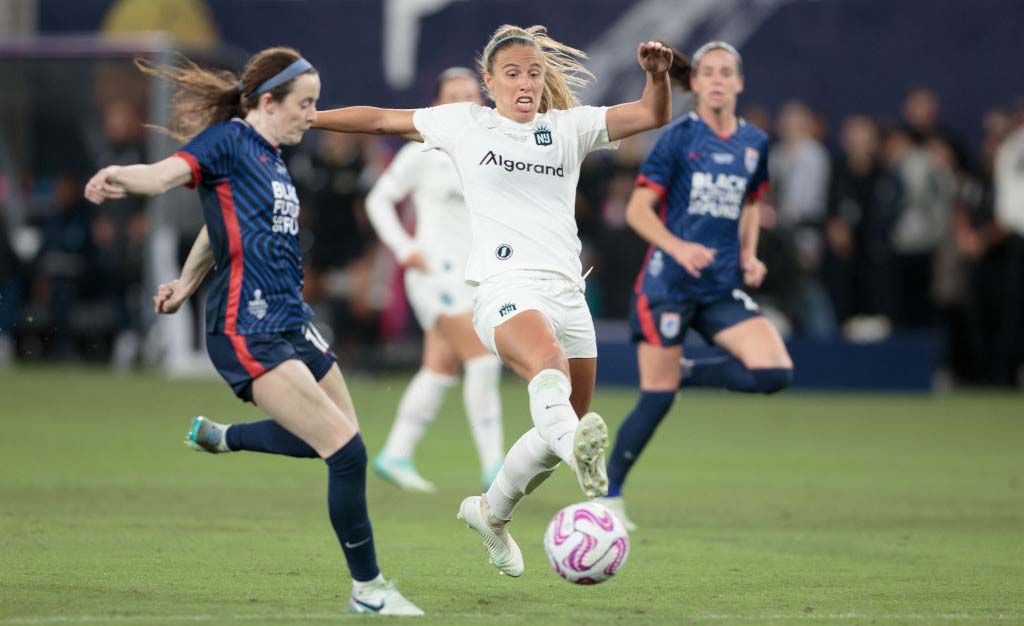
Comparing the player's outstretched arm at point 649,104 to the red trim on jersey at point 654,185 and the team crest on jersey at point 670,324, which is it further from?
→ the team crest on jersey at point 670,324

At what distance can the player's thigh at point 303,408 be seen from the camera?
6695 millimetres

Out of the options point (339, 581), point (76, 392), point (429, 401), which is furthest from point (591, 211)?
point (339, 581)

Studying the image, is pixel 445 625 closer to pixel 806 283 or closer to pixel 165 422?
pixel 165 422

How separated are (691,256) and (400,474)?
313cm

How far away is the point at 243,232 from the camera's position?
6840mm

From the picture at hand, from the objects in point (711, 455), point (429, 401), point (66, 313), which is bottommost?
point (66, 313)

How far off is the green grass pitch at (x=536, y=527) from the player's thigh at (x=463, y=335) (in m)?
0.90

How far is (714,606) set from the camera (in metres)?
6.94

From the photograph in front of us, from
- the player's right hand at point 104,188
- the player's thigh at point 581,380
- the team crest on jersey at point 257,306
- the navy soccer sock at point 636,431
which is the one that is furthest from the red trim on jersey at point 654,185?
the player's right hand at point 104,188

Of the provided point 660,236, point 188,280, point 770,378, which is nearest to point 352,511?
point 188,280

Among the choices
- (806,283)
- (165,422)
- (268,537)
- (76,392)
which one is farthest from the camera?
(806,283)

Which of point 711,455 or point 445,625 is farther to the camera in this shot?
point 711,455

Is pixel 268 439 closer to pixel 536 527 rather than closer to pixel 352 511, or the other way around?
pixel 352 511

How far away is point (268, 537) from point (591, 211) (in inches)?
470
